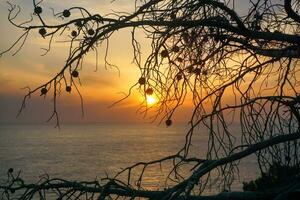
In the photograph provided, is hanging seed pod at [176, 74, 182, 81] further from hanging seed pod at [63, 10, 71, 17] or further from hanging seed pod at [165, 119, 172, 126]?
hanging seed pod at [63, 10, 71, 17]

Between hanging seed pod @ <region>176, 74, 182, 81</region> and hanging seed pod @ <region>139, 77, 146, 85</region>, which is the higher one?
hanging seed pod @ <region>176, 74, 182, 81</region>

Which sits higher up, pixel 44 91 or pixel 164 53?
pixel 164 53

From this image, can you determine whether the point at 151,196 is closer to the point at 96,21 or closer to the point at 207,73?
the point at 207,73

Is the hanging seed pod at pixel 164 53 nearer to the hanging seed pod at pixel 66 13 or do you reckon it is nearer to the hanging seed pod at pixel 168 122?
the hanging seed pod at pixel 168 122

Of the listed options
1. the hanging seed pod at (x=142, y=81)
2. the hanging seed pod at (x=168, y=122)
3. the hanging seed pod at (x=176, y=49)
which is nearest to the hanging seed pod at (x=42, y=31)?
the hanging seed pod at (x=142, y=81)

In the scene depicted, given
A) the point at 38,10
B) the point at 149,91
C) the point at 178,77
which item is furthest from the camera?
the point at 178,77

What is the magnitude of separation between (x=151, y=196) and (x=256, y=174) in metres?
64.1

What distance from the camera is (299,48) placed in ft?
13.9

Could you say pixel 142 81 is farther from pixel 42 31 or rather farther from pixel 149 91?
pixel 42 31

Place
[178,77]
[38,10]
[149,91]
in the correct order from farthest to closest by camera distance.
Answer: [178,77] < [149,91] < [38,10]

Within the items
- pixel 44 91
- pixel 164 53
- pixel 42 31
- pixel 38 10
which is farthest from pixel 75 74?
pixel 164 53

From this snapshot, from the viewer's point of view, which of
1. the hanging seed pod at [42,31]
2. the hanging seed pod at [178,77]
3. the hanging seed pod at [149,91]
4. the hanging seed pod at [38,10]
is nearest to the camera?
the hanging seed pod at [38,10]

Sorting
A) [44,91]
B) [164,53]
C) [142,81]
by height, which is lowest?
[44,91]

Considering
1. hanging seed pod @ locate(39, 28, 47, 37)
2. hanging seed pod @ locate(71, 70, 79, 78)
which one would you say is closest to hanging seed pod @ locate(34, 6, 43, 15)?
hanging seed pod @ locate(39, 28, 47, 37)
